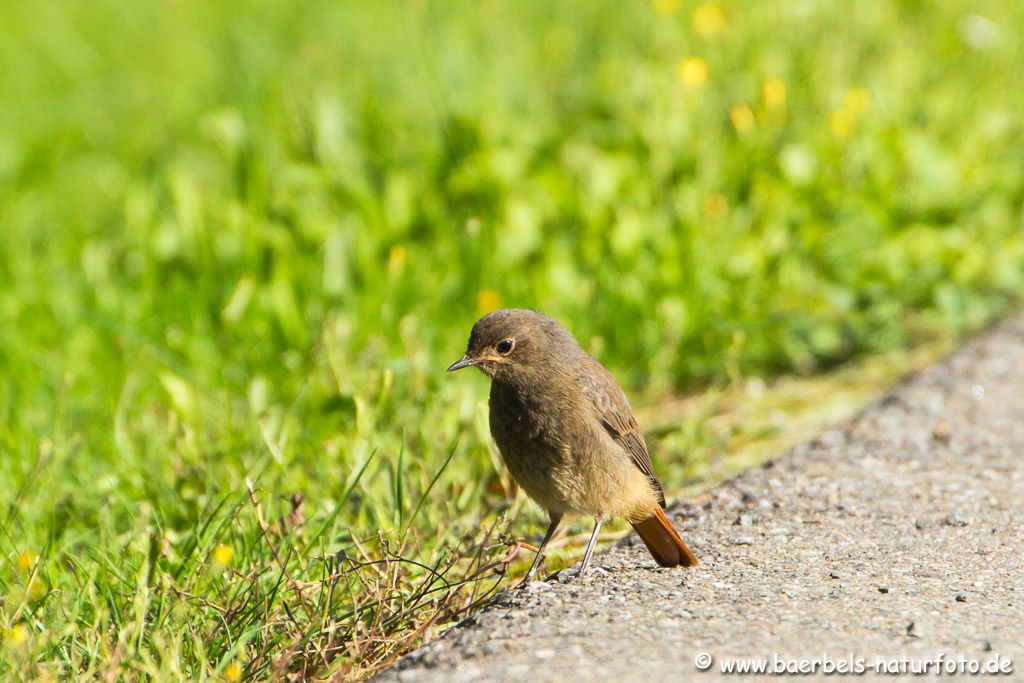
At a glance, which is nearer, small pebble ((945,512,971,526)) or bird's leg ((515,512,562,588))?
bird's leg ((515,512,562,588))

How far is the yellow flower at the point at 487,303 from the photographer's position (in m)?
6.16

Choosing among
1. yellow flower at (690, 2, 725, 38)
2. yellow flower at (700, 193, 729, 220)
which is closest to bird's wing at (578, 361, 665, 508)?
yellow flower at (700, 193, 729, 220)

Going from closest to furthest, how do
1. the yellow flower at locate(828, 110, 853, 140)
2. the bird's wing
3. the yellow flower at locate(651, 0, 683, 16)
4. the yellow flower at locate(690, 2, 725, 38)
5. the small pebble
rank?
the small pebble < the bird's wing < the yellow flower at locate(828, 110, 853, 140) < the yellow flower at locate(690, 2, 725, 38) < the yellow flower at locate(651, 0, 683, 16)

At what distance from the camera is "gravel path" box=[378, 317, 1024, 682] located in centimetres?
330

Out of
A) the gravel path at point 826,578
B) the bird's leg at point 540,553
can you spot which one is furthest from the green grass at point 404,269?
the gravel path at point 826,578

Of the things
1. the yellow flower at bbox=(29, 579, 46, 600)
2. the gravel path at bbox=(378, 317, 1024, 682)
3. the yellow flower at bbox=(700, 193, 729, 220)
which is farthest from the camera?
the yellow flower at bbox=(700, 193, 729, 220)

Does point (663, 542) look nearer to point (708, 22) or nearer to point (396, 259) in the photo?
point (396, 259)

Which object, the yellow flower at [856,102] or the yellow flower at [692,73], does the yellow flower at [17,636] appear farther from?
the yellow flower at [856,102]

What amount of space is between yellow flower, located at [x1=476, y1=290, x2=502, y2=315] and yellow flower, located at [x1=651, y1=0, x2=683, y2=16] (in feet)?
8.88

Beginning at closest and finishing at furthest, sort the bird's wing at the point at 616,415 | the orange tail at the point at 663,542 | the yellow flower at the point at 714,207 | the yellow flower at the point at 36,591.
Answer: the yellow flower at the point at 36,591 < the orange tail at the point at 663,542 < the bird's wing at the point at 616,415 < the yellow flower at the point at 714,207

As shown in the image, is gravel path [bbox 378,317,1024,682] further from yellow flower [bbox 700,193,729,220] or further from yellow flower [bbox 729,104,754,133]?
yellow flower [bbox 729,104,754,133]

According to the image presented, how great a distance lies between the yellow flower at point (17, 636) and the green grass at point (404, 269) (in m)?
0.06

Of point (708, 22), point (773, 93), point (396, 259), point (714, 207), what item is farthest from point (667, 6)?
point (396, 259)

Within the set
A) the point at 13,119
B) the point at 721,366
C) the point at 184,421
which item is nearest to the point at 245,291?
the point at 184,421
